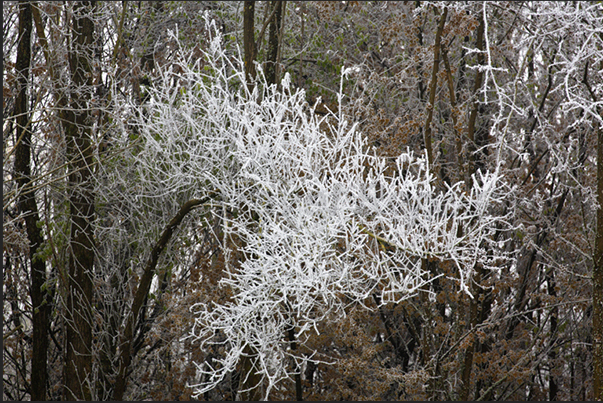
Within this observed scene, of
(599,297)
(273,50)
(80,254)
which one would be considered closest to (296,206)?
(273,50)

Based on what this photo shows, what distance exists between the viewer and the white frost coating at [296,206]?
4137mm

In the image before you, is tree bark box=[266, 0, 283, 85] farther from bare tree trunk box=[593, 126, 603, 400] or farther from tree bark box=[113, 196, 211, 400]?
bare tree trunk box=[593, 126, 603, 400]

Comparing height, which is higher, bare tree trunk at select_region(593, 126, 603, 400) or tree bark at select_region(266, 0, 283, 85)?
tree bark at select_region(266, 0, 283, 85)

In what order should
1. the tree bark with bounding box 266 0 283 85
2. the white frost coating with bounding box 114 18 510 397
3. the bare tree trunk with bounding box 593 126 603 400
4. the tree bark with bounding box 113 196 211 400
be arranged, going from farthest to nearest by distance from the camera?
1. the tree bark with bounding box 266 0 283 85
2. the tree bark with bounding box 113 196 211 400
3. the bare tree trunk with bounding box 593 126 603 400
4. the white frost coating with bounding box 114 18 510 397

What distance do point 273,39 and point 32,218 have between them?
10.7 ft

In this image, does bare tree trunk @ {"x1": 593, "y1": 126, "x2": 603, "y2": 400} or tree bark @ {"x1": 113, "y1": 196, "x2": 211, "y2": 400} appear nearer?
bare tree trunk @ {"x1": 593, "y1": 126, "x2": 603, "y2": 400}

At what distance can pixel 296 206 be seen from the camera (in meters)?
4.88

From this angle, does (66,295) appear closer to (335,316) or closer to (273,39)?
(335,316)

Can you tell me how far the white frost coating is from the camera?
4137 millimetres

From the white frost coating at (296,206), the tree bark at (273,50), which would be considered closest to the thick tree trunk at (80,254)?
the white frost coating at (296,206)

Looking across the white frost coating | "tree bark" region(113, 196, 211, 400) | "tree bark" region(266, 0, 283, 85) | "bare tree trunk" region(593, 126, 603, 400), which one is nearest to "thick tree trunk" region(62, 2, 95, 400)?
"tree bark" region(113, 196, 211, 400)

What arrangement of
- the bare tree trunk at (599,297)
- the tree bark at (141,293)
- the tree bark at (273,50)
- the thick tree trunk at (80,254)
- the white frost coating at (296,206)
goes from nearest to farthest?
the white frost coating at (296,206), the bare tree trunk at (599,297), the tree bark at (141,293), the thick tree trunk at (80,254), the tree bark at (273,50)

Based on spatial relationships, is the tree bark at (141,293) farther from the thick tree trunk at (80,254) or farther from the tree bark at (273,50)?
the tree bark at (273,50)

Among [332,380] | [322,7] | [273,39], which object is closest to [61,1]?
[273,39]
